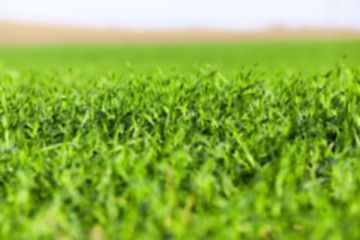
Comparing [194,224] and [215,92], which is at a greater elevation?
[215,92]

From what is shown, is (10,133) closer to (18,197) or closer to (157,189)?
(18,197)

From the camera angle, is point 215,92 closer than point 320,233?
No

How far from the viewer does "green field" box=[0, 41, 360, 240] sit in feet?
6.81

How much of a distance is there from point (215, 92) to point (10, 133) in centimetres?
172

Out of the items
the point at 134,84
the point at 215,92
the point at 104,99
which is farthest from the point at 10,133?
the point at 215,92

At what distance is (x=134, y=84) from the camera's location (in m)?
4.21

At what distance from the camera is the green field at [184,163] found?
2074 mm

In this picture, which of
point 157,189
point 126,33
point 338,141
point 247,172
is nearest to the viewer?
point 157,189

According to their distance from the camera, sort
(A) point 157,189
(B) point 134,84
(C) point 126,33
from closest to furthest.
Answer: (A) point 157,189 → (B) point 134,84 → (C) point 126,33

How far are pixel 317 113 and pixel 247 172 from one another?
1.02 m

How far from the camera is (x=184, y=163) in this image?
2.55 meters

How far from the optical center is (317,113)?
335 centimetres

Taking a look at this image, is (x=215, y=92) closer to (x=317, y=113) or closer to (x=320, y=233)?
(x=317, y=113)

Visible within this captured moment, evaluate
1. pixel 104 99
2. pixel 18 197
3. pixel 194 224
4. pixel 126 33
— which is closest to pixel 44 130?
pixel 104 99
